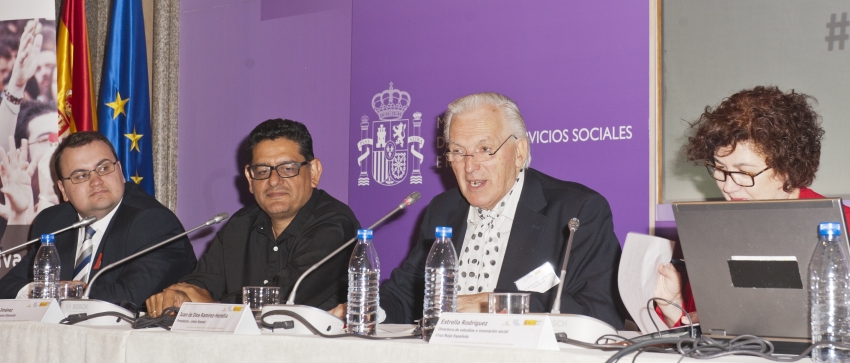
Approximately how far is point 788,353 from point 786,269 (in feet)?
0.50

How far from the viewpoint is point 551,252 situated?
2.61 meters

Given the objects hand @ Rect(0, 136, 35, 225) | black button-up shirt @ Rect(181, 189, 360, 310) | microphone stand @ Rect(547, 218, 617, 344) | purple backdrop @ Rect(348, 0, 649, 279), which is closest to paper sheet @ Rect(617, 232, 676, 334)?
microphone stand @ Rect(547, 218, 617, 344)

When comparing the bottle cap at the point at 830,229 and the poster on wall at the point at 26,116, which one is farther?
the poster on wall at the point at 26,116

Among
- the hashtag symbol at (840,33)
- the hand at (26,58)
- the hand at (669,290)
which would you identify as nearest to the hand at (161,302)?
the hand at (669,290)

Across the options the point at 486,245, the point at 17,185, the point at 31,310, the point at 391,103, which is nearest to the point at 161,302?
the point at 31,310

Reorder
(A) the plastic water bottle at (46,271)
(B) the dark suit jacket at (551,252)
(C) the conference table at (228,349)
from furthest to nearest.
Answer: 1. (A) the plastic water bottle at (46,271)
2. (B) the dark suit jacket at (551,252)
3. (C) the conference table at (228,349)

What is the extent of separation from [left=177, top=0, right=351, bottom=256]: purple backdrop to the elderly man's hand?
1.24 m

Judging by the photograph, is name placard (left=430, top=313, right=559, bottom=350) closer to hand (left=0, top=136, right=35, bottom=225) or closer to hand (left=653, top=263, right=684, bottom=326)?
hand (left=653, top=263, right=684, bottom=326)

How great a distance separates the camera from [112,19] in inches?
181

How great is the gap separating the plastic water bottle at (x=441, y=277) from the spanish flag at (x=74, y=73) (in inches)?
124

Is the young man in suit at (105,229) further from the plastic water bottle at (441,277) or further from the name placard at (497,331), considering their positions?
the name placard at (497,331)

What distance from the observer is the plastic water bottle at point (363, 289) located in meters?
1.95

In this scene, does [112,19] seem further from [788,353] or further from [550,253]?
[788,353]

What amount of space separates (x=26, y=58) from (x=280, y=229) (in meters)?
2.18
